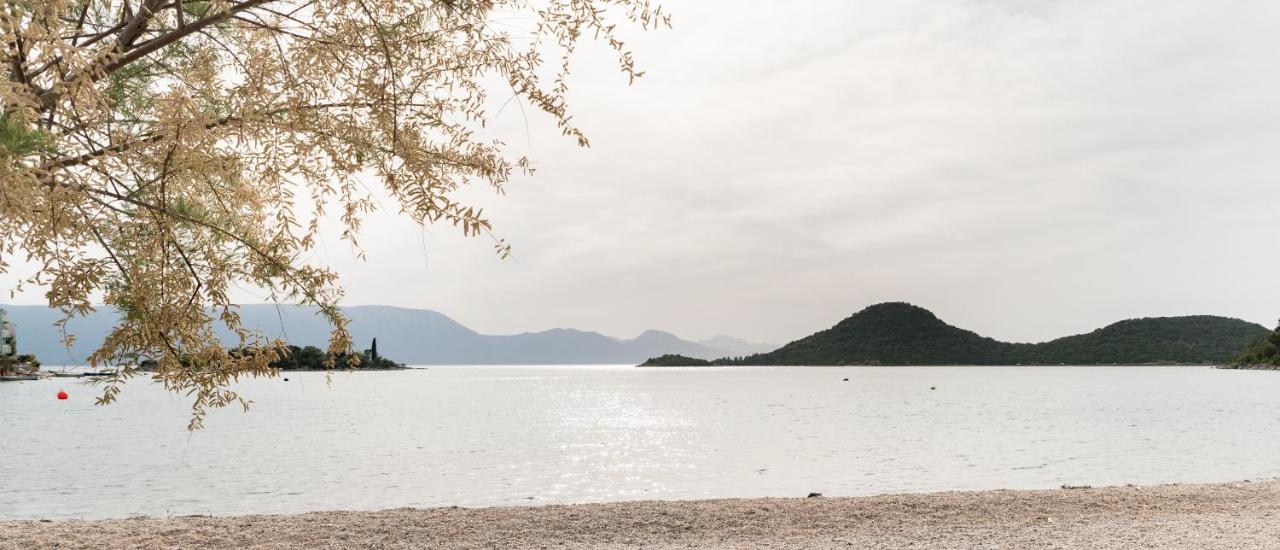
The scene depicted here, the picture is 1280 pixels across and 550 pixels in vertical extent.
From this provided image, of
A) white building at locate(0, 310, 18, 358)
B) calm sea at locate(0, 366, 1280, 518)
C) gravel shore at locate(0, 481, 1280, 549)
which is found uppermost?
white building at locate(0, 310, 18, 358)

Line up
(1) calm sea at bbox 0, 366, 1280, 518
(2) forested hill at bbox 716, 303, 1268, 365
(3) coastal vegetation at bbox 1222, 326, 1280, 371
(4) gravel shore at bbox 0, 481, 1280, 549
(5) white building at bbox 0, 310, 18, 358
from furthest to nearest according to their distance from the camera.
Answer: (2) forested hill at bbox 716, 303, 1268, 365, (3) coastal vegetation at bbox 1222, 326, 1280, 371, (5) white building at bbox 0, 310, 18, 358, (1) calm sea at bbox 0, 366, 1280, 518, (4) gravel shore at bbox 0, 481, 1280, 549

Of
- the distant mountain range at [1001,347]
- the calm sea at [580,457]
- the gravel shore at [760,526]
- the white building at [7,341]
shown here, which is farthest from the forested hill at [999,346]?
the gravel shore at [760,526]

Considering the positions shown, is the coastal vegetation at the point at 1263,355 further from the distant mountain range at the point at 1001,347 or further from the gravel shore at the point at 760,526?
the gravel shore at the point at 760,526

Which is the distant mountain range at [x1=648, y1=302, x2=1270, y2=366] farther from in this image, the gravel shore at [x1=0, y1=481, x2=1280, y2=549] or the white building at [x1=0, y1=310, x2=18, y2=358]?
the gravel shore at [x1=0, y1=481, x2=1280, y2=549]

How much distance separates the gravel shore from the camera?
9.33 metres

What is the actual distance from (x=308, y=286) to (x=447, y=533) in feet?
14.3

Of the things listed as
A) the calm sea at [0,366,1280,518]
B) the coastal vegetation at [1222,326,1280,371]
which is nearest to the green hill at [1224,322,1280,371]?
→ the coastal vegetation at [1222,326,1280,371]

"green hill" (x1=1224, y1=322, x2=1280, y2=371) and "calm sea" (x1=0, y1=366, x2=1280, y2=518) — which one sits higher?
"green hill" (x1=1224, y1=322, x2=1280, y2=371)

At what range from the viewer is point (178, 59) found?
8.39 m

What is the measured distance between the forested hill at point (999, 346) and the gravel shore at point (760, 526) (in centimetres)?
17984

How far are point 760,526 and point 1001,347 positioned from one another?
205752mm

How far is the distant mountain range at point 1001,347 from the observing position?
175250 millimetres

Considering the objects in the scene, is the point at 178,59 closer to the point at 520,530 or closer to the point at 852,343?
the point at 520,530

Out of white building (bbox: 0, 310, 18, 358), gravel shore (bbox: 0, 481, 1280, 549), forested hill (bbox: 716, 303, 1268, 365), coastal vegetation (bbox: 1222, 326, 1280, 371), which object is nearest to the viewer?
gravel shore (bbox: 0, 481, 1280, 549)
